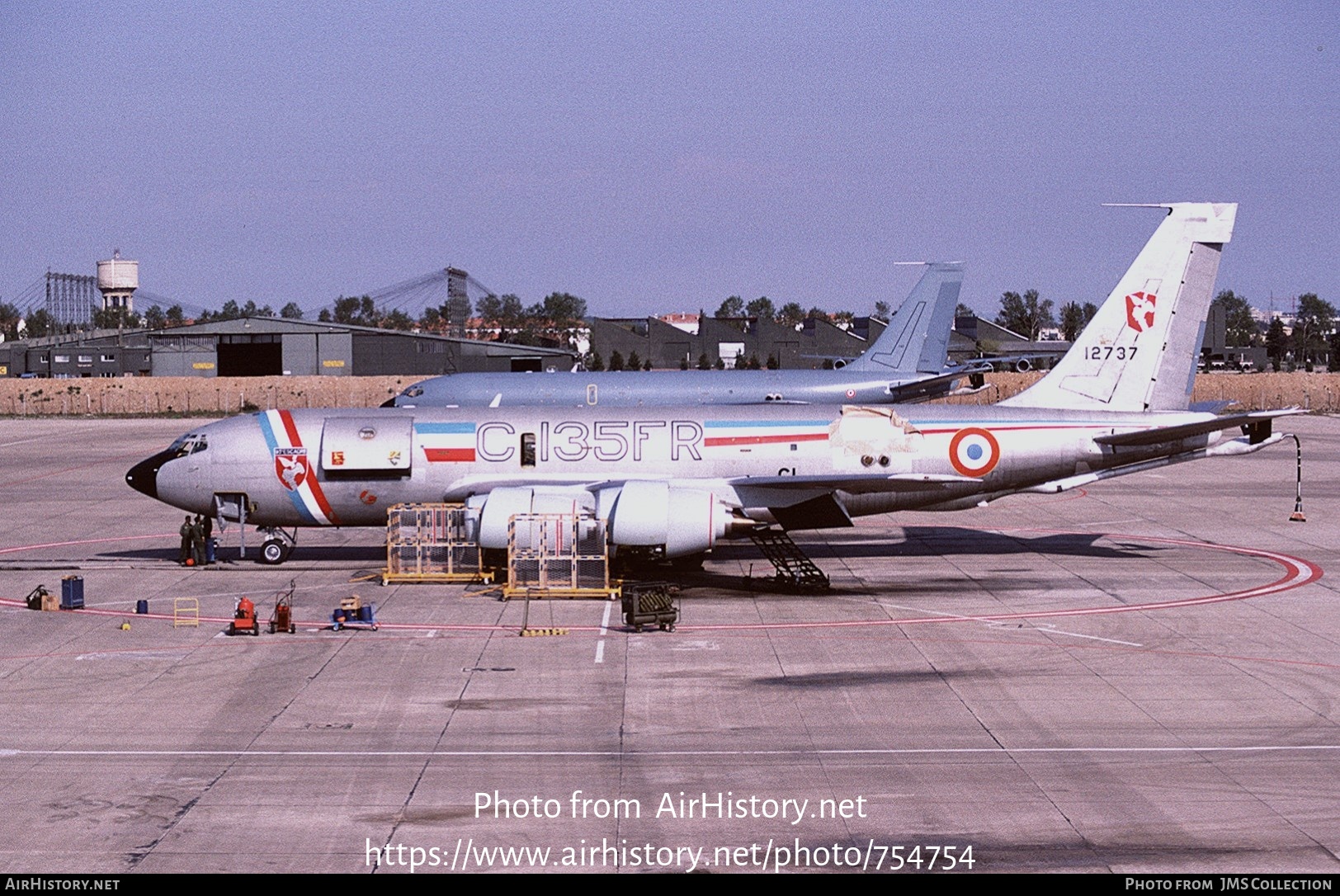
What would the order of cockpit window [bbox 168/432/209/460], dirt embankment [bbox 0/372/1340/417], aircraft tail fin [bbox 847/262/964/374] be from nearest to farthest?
cockpit window [bbox 168/432/209/460]
aircraft tail fin [bbox 847/262/964/374]
dirt embankment [bbox 0/372/1340/417]

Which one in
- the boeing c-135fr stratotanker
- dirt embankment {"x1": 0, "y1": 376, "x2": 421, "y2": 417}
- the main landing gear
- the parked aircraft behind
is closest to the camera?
the boeing c-135fr stratotanker

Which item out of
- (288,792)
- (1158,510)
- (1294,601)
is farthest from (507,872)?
(1158,510)

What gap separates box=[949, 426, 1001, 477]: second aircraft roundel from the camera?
36.5 meters

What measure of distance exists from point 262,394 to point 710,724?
102825 millimetres

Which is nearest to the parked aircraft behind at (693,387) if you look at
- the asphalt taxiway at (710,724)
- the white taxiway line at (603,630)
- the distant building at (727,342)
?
the asphalt taxiway at (710,724)

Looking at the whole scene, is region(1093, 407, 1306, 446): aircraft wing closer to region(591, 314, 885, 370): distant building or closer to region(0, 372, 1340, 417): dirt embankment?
region(0, 372, 1340, 417): dirt embankment

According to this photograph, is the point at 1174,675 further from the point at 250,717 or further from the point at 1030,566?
the point at 250,717

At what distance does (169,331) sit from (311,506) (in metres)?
105

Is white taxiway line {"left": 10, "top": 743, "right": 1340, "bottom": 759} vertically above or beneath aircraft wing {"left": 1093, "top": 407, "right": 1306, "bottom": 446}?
beneath

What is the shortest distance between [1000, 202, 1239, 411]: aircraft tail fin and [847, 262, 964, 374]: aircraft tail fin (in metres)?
25.6

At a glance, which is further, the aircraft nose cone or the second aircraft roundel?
the aircraft nose cone

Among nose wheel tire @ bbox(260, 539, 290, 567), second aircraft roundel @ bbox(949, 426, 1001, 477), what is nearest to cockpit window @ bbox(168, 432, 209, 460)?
nose wheel tire @ bbox(260, 539, 290, 567)

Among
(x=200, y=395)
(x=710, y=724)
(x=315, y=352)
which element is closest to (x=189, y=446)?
(x=710, y=724)

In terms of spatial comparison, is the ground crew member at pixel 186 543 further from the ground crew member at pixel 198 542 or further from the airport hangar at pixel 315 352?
the airport hangar at pixel 315 352
